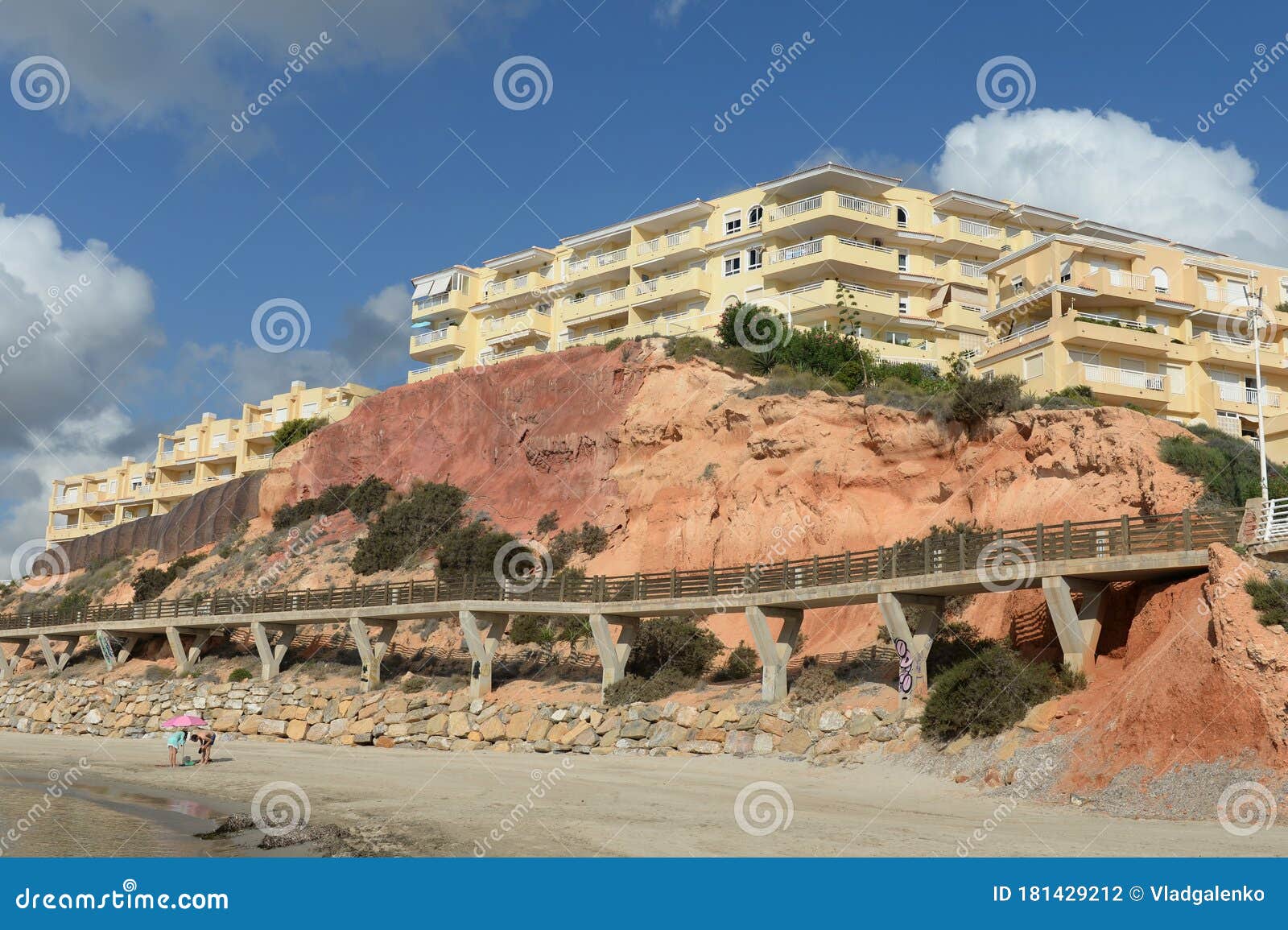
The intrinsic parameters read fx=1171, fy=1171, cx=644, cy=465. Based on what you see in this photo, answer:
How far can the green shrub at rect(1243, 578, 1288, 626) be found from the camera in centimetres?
1894

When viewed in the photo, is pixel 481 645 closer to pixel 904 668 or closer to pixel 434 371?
pixel 904 668

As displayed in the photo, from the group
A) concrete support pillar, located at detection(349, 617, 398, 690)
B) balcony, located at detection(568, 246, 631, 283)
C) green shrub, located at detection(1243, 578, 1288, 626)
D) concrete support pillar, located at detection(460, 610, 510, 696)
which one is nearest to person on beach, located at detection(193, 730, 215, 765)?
concrete support pillar, located at detection(460, 610, 510, 696)

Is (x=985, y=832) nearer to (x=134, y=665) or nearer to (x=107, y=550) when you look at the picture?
Result: (x=134, y=665)

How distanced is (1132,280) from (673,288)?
22.2m

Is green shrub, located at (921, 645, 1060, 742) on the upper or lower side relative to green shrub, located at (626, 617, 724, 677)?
lower

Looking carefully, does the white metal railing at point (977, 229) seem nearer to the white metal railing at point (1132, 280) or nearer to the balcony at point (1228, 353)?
the white metal railing at point (1132, 280)

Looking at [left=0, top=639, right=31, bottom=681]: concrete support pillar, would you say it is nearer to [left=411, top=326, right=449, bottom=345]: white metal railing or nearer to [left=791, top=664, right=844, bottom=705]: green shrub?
[left=411, top=326, right=449, bottom=345]: white metal railing

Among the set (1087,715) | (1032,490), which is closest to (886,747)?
(1087,715)

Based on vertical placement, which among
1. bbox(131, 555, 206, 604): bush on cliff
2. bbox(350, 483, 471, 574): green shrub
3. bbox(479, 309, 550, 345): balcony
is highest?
bbox(479, 309, 550, 345): balcony

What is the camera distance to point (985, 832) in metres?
17.4

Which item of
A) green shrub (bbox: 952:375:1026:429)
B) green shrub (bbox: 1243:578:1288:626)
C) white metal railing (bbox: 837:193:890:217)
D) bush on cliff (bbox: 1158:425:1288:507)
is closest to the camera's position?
green shrub (bbox: 1243:578:1288:626)

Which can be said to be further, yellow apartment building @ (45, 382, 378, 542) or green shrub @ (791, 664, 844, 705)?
yellow apartment building @ (45, 382, 378, 542)

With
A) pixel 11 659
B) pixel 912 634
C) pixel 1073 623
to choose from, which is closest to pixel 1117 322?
pixel 912 634
